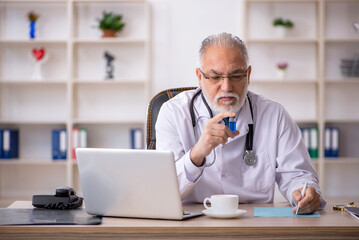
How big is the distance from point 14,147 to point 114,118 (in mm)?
972

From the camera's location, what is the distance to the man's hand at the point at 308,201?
1.68 meters

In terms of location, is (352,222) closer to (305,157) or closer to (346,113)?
(305,157)

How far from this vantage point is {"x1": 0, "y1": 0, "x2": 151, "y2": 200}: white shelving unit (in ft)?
16.7

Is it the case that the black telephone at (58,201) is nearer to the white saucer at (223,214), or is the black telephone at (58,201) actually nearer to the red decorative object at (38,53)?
the white saucer at (223,214)

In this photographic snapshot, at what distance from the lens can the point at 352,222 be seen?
1.54 meters

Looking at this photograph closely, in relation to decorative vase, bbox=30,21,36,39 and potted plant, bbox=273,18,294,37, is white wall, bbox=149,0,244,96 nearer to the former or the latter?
potted plant, bbox=273,18,294,37

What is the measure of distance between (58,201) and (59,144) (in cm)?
319

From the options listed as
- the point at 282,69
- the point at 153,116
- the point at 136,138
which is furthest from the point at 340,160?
the point at 153,116

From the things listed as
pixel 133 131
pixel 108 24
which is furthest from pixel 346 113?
pixel 108 24

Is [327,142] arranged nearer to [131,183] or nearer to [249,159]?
[249,159]

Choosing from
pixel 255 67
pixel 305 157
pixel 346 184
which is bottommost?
pixel 346 184

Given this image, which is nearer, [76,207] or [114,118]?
[76,207]

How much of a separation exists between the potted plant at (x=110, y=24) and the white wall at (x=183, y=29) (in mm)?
367

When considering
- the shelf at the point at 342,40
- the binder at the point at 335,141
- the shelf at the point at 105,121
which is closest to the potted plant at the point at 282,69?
the shelf at the point at 342,40
